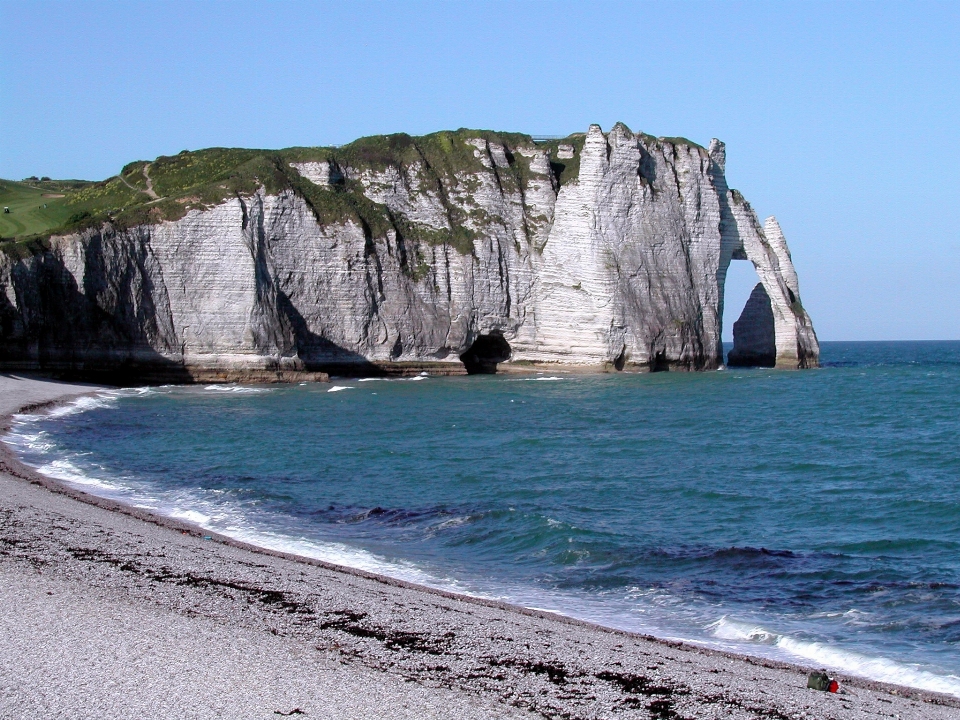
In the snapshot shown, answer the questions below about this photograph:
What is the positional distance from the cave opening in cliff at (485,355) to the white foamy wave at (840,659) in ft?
142

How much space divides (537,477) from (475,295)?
32354 millimetres

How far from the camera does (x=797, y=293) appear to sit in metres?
52.8

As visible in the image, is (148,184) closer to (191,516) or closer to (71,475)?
(71,475)

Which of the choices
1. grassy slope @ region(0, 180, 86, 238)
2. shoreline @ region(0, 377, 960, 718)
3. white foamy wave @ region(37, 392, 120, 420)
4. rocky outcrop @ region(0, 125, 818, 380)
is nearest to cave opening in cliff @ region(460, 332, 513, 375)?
rocky outcrop @ region(0, 125, 818, 380)

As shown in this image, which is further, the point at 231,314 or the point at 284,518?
the point at 231,314

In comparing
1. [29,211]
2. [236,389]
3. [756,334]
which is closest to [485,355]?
[756,334]

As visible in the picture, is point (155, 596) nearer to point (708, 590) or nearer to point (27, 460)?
point (708, 590)

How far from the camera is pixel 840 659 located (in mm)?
8391

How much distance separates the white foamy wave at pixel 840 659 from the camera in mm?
7863

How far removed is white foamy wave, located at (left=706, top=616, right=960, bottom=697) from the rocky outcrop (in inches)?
1406

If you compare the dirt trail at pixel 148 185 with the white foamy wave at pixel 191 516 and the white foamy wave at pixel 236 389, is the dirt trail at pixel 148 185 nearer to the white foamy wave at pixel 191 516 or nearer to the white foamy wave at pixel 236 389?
the white foamy wave at pixel 236 389

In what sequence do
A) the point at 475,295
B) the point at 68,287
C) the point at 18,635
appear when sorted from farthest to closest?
the point at 475,295, the point at 68,287, the point at 18,635

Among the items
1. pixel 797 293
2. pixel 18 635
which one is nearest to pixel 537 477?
pixel 18 635

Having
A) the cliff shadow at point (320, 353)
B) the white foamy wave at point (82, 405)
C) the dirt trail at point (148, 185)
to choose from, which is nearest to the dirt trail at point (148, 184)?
the dirt trail at point (148, 185)
